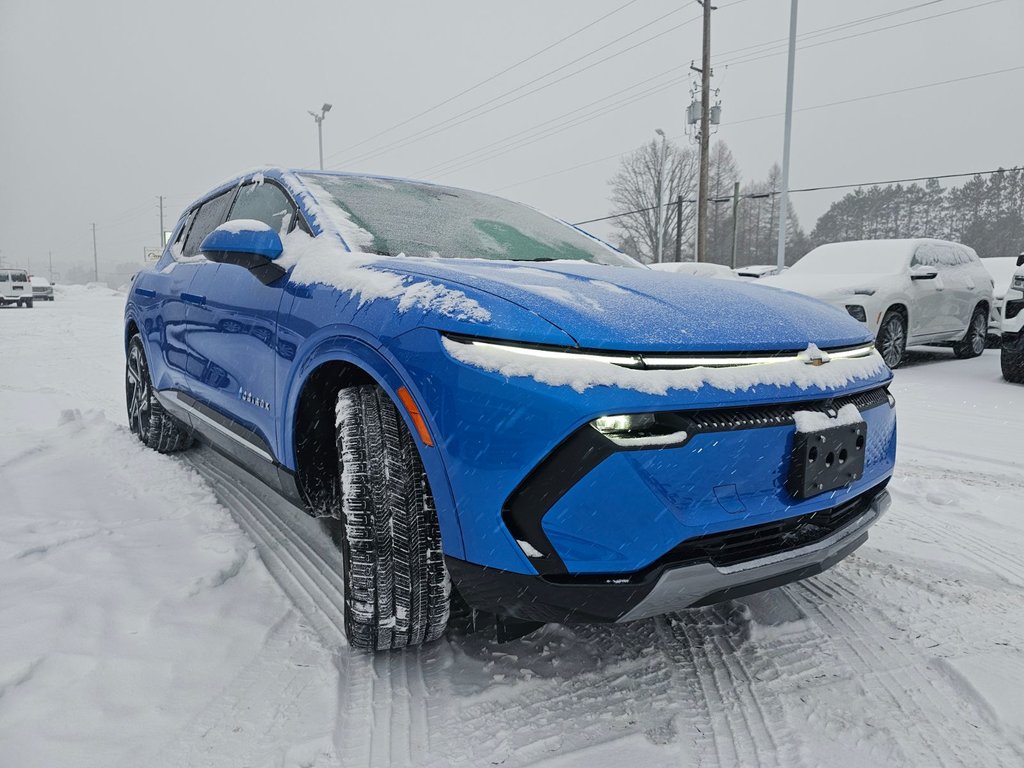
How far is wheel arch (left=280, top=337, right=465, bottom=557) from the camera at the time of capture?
60.1 inches

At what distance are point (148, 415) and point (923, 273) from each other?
7.44m

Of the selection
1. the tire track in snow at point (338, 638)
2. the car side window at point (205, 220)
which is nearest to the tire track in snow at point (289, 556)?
the tire track in snow at point (338, 638)

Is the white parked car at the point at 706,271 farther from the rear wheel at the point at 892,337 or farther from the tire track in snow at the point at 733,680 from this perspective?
the rear wheel at the point at 892,337

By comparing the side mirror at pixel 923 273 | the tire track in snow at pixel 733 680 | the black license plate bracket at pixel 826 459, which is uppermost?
the side mirror at pixel 923 273

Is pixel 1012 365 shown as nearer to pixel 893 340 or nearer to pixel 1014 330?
pixel 1014 330

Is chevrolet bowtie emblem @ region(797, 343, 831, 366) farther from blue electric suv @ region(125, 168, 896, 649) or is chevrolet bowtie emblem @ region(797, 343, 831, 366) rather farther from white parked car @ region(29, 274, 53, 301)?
white parked car @ region(29, 274, 53, 301)

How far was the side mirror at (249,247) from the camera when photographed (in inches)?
84.9

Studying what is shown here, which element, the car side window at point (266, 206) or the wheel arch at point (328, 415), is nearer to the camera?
the wheel arch at point (328, 415)

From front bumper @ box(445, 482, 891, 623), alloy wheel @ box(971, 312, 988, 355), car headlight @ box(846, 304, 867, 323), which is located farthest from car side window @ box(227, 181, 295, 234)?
alloy wheel @ box(971, 312, 988, 355)

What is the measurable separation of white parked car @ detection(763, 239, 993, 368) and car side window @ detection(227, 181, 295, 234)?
5813mm

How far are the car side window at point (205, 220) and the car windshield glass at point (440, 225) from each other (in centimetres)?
92

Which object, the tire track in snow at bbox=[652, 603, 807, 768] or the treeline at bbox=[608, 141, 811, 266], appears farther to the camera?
the treeline at bbox=[608, 141, 811, 266]

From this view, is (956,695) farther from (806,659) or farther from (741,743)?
(741,743)

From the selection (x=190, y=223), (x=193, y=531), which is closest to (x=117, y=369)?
(x=190, y=223)
